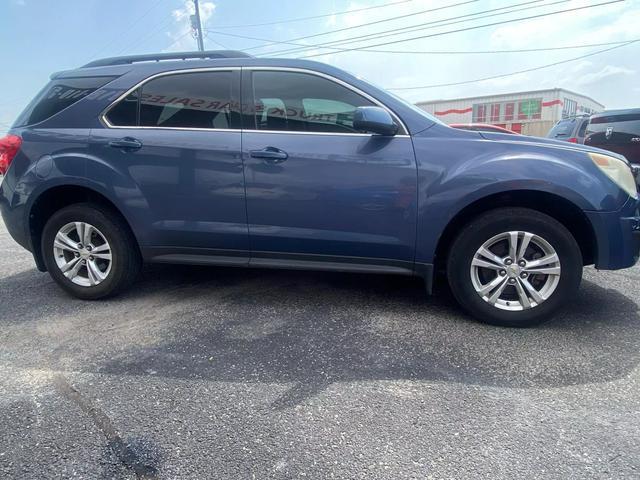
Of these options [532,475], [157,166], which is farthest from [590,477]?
[157,166]

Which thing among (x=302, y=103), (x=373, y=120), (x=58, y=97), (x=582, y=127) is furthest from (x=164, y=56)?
(x=582, y=127)

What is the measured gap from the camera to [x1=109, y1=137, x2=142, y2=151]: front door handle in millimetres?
3311

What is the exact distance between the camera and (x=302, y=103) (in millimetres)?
3217

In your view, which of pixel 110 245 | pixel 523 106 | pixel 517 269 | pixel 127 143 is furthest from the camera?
pixel 523 106

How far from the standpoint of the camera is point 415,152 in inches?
118

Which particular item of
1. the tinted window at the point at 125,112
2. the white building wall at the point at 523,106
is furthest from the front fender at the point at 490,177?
the white building wall at the point at 523,106

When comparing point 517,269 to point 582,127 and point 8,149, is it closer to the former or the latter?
point 8,149

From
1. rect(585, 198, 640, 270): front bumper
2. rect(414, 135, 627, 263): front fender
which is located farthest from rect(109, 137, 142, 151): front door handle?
rect(585, 198, 640, 270): front bumper

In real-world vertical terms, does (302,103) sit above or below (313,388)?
above

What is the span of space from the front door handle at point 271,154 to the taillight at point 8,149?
6.53 ft

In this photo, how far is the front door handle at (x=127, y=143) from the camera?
3311 millimetres

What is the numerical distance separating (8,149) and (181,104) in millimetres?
1490

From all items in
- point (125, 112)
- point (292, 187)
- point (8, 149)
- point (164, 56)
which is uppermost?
point (164, 56)

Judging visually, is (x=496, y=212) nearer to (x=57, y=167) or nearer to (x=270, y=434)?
(x=270, y=434)
